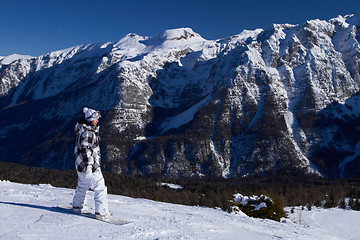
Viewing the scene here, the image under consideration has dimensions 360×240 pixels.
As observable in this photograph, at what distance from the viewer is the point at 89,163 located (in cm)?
1360

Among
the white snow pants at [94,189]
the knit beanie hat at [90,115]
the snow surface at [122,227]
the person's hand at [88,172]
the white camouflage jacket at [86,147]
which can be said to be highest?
the knit beanie hat at [90,115]

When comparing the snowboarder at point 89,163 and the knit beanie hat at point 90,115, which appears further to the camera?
the knit beanie hat at point 90,115

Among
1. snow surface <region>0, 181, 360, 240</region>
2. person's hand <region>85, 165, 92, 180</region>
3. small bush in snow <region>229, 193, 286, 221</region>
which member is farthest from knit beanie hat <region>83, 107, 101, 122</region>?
small bush in snow <region>229, 193, 286, 221</region>

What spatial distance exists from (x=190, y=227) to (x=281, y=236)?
3.52 metres

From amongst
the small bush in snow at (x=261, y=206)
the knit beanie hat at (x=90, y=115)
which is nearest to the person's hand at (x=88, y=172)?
the knit beanie hat at (x=90, y=115)

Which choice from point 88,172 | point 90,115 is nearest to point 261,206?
point 88,172

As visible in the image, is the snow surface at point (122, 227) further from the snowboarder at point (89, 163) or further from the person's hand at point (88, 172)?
the person's hand at point (88, 172)

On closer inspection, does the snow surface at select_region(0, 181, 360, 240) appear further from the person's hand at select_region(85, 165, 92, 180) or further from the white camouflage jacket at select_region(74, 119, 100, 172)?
the white camouflage jacket at select_region(74, 119, 100, 172)

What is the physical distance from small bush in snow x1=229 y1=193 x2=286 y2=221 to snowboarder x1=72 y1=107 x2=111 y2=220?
13.8 metres

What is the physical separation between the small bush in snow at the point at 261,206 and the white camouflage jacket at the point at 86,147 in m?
14.3

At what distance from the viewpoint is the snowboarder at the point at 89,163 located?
535 inches

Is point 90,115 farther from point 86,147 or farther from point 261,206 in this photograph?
point 261,206

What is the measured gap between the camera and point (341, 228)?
2670 cm

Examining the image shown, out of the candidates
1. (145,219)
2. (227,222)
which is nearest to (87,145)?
(145,219)
